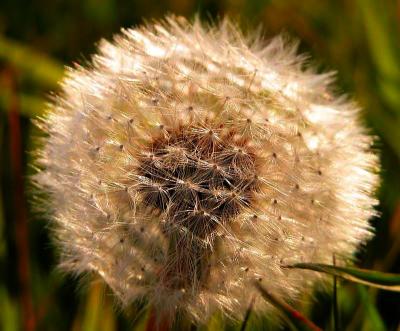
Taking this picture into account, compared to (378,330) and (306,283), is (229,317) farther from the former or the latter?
(378,330)

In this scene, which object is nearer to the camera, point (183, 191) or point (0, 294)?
point (183, 191)

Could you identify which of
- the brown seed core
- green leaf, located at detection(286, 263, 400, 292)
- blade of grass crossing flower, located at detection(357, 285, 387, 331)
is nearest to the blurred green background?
blade of grass crossing flower, located at detection(357, 285, 387, 331)

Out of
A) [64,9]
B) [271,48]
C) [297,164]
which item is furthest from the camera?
[64,9]

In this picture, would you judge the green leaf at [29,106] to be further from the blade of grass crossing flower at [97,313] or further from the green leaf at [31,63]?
the blade of grass crossing flower at [97,313]

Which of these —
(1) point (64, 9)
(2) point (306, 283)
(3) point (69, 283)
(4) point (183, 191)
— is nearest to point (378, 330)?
(2) point (306, 283)

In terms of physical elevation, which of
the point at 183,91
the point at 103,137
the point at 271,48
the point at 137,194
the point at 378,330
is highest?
the point at 271,48

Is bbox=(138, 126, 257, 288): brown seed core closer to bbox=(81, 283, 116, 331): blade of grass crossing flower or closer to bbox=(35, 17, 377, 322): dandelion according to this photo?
bbox=(35, 17, 377, 322): dandelion
